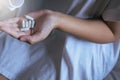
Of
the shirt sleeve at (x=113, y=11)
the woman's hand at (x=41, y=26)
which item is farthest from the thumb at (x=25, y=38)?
the shirt sleeve at (x=113, y=11)

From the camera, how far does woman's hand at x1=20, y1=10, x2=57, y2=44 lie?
703 mm

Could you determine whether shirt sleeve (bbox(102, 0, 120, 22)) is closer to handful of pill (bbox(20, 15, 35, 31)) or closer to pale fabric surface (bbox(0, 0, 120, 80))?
pale fabric surface (bbox(0, 0, 120, 80))

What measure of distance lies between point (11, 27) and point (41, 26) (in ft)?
0.30

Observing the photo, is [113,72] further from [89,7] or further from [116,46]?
[89,7]

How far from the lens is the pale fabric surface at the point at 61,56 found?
2.62ft

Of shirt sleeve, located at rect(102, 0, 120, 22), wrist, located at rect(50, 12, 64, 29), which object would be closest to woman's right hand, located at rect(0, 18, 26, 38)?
wrist, located at rect(50, 12, 64, 29)

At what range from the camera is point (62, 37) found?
2.75 ft

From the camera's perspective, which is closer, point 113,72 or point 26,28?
point 26,28

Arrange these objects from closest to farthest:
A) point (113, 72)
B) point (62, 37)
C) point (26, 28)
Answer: point (26, 28) → point (62, 37) → point (113, 72)

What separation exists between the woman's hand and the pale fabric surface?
4.1 inches

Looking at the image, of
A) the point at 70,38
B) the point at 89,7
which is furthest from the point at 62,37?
the point at 89,7

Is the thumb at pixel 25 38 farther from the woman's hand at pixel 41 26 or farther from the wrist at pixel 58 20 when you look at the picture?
the wrist at pixel 58 20

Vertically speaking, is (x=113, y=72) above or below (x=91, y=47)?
below

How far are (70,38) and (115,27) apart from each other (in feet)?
0.51
